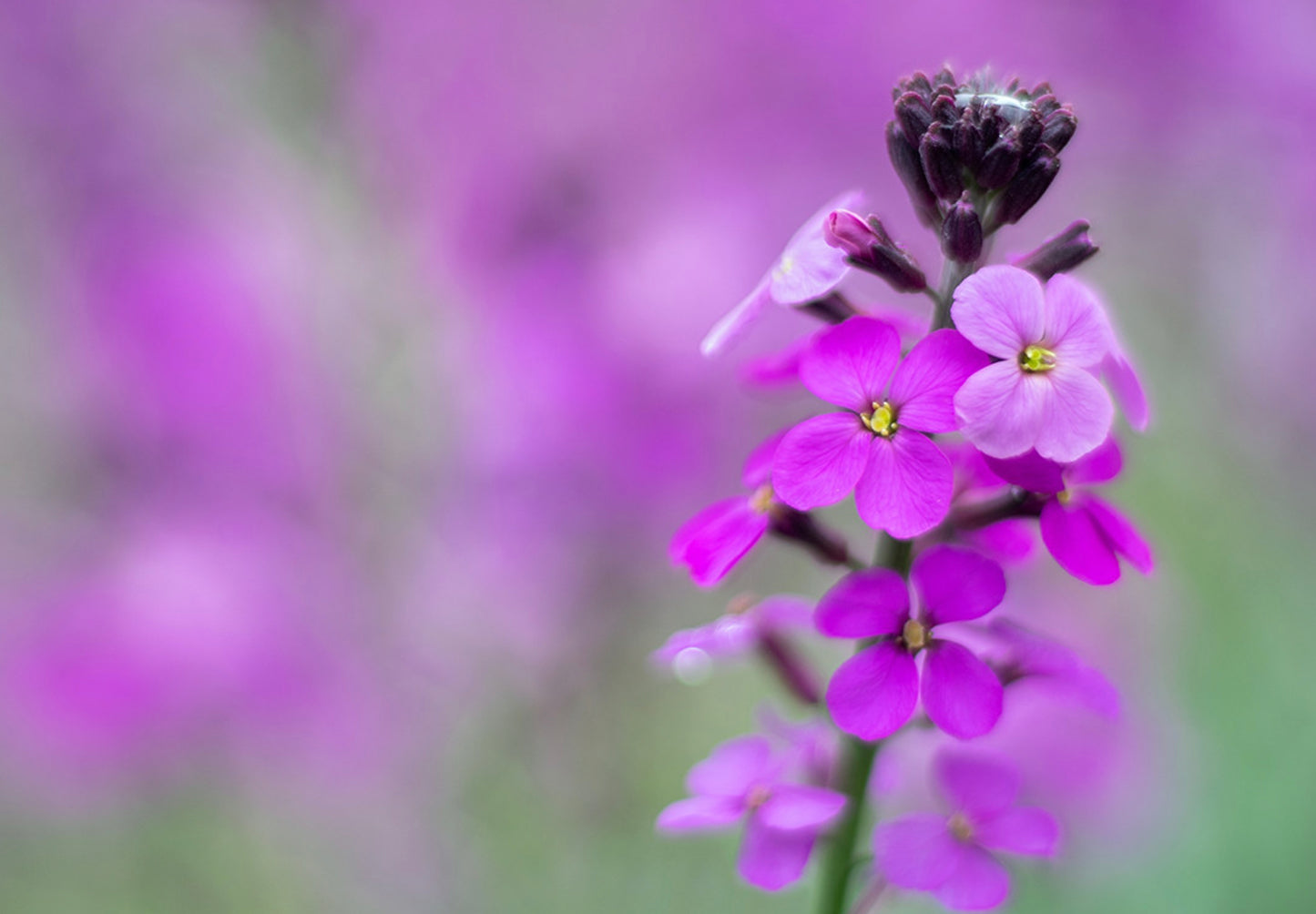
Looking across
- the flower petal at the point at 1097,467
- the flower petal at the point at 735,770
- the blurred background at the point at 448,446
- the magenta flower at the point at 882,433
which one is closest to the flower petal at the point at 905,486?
the magenta flower at the point at 882,433

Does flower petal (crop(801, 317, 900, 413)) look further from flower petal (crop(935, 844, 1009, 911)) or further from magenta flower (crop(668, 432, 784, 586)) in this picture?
flower petal (crop(935, 844, 1009, 911))

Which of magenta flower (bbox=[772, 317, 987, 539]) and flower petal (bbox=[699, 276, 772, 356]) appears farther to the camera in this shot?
flower petal (bbox=[699, 276, 772, 356])

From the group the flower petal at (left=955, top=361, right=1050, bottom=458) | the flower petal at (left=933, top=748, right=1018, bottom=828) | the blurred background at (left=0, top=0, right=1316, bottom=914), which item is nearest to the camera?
the flower petal at (left=955, top=361, right=1050, bottom=458)

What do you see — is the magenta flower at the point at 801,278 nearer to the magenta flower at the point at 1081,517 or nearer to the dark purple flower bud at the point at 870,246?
the dark purple flower bud at the point at 870,246

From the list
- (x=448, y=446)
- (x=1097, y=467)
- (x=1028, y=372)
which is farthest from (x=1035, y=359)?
(x=448, y=446)

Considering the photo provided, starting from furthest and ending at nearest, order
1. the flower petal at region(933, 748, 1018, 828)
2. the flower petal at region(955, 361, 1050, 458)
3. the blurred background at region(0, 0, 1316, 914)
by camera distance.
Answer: the blurred background at region(0, 0, 1316, 914) < the flower petal at region(933, 748, 1018, 828) < the flower petal at region(955, 361, 1050, 458)

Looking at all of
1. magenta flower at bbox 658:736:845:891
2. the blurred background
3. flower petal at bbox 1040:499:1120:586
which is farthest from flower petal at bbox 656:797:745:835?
the blurred background

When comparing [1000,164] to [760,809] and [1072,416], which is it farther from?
[760,809]
